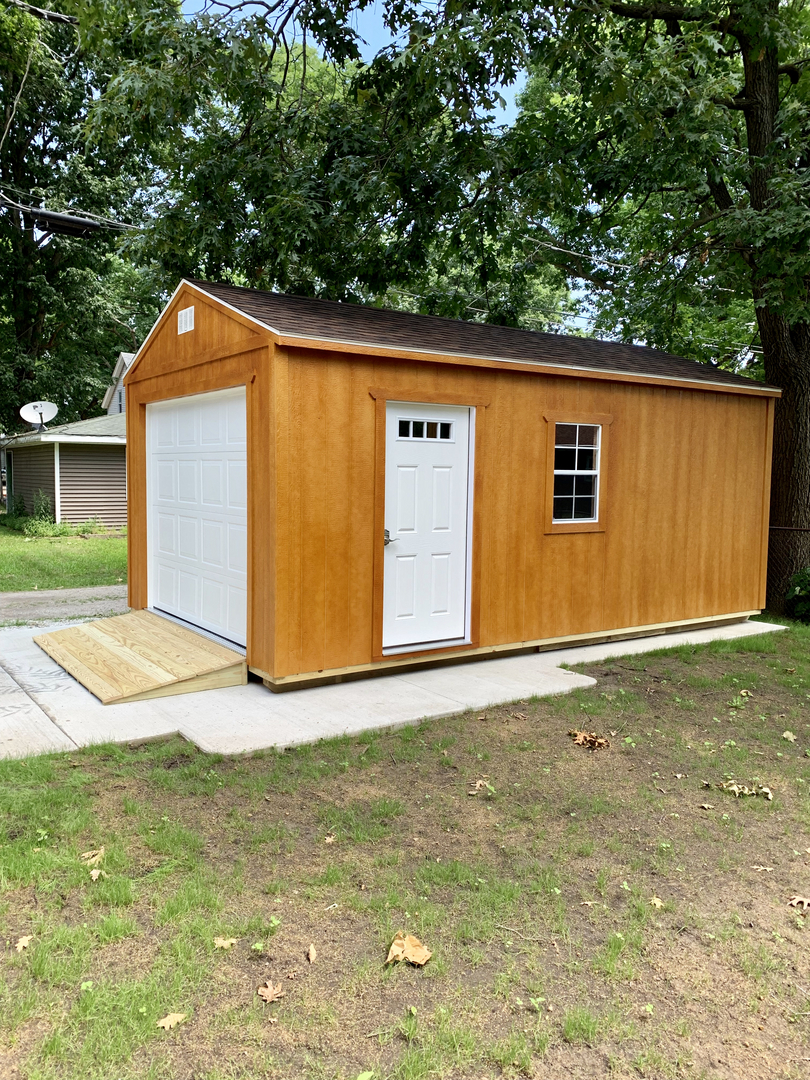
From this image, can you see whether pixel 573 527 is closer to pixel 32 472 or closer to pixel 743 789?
pixel 743 789

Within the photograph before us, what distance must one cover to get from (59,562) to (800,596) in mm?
11594

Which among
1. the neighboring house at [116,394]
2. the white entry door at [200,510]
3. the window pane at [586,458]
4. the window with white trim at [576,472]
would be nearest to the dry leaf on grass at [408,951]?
the white entry door at [200,510]

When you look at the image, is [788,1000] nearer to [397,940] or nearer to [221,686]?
[397,940]

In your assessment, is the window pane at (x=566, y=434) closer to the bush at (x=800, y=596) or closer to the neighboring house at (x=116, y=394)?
the bush at (x=800, y=596)

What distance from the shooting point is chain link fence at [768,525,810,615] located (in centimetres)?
1040

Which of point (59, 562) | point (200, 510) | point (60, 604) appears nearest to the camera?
point (200, 510)

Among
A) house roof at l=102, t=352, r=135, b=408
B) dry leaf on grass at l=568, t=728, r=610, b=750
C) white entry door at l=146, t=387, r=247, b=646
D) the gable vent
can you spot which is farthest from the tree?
dry leaf on grass at l=568, t=728, r=610, b=750

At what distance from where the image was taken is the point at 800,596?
10164 millimetres

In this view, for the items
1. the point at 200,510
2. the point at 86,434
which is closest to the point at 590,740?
the point at 200,510

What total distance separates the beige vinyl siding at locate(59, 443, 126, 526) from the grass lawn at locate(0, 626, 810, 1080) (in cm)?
1612

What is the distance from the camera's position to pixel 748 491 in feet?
31.0

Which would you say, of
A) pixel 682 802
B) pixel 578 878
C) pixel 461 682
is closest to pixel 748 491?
pixel 461 682

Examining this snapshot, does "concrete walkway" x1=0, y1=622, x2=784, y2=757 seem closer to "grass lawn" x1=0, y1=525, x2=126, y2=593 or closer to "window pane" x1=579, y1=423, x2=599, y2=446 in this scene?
"window pane" x1=579, y1=423, x2=599, y2=446

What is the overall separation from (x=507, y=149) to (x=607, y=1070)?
400 inches
